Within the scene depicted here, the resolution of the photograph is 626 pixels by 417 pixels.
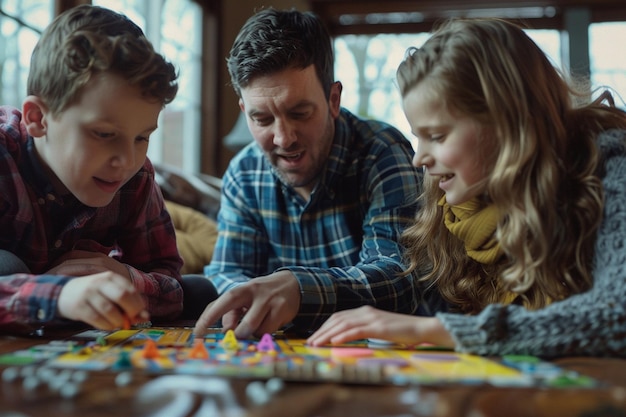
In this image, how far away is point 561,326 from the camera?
898 millimetres

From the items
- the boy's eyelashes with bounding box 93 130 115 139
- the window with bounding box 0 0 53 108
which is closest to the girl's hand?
the boy's eyelashes with bounding box 93 130 115 139

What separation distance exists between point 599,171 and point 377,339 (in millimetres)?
427

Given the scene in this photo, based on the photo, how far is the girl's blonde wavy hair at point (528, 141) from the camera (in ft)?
3.36

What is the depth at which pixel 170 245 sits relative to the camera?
1.42 m

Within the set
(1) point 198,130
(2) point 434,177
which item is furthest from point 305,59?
(1) point 198,130

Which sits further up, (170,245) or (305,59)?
(305,59)

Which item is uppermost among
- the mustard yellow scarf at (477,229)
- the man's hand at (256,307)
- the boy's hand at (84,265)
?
the mustard yellow scarf at (477,229)

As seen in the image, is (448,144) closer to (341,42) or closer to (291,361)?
(291,361)

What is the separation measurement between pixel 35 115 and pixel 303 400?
73cm

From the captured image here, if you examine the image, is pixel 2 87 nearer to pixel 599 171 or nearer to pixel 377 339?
pixel 377 339

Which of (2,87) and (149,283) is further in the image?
(2,87)

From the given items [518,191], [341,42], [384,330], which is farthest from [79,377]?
[341,42]

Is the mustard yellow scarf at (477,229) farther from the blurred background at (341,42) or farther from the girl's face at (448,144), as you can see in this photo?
the blurred background at (341,42)

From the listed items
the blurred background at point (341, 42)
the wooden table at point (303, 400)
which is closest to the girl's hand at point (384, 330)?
the wooden table at point (303, 400)
